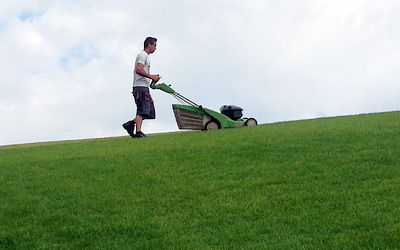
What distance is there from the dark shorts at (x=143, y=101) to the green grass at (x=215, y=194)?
2364 mm

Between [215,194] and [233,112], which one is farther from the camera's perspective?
[233,112]

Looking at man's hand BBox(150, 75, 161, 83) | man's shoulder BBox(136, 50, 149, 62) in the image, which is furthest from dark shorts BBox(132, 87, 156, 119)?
man's shoulder BBox(136, 50, 149, 62)

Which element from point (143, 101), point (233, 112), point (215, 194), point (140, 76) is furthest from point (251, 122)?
point (215, 194)

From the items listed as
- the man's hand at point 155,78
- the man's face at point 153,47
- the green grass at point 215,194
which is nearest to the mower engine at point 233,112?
the man's hand at point 155,78

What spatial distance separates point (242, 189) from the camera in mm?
8141

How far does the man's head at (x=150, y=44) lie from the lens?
1460cm

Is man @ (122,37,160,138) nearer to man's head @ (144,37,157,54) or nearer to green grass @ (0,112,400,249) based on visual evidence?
man's head @ (144,37,157,54)

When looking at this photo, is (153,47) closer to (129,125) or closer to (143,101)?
(143,101)

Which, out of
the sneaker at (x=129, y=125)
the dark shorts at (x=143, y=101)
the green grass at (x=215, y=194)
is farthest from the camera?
the sneaker at (x=129, y=125)

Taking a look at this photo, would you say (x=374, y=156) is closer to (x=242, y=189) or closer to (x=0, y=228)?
(x=242, y=189)

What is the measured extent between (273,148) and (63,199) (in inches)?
149

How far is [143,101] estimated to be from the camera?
14.3 meters

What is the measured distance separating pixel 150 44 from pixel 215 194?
23.9 ft

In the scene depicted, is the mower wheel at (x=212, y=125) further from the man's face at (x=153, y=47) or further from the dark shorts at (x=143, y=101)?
the man's face at (x=153, y=47)
